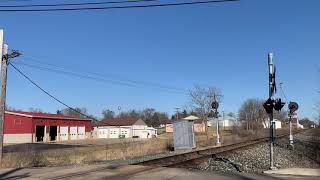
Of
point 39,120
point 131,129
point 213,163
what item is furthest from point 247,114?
point 213,163

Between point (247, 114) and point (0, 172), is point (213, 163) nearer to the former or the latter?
point (0, 172)

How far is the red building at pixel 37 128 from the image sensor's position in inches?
3182

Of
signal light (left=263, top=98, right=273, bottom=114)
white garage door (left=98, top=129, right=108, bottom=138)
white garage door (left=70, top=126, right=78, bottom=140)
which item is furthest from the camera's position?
white garage door (left=98, top=129, right=108, bottom=138)

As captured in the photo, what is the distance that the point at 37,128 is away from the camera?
84.9 meters

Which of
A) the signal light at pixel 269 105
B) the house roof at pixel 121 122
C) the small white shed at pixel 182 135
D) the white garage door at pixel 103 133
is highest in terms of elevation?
the signal light at pixel 269 105

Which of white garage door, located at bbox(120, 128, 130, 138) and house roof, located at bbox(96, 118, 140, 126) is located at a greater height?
house roof, located at bbox(96, 118, 140, 126)

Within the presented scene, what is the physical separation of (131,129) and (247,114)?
48871 mm

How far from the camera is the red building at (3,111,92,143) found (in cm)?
8081

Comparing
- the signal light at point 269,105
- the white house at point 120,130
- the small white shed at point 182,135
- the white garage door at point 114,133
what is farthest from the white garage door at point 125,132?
the signal light at point 269,105

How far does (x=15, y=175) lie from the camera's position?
16.2m

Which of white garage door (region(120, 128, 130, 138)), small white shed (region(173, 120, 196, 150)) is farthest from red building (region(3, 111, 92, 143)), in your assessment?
small white shed (region(173, 120, 196, 150))

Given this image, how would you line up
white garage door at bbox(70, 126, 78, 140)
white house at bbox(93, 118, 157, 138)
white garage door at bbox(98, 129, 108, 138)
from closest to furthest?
white garage door at bbox(70, 126, 78, 140), white house at bbox(93, 118, 157, 138), white garage door at bbox(98, 129, 108, 138)

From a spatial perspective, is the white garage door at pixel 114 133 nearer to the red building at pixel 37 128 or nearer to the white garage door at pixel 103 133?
the white garage door at pixel 103 133

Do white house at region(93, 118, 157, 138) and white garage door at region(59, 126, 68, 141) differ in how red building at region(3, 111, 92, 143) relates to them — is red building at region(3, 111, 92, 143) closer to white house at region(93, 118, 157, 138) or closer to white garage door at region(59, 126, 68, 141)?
white garage door at region(59, 126, 68, 141)
